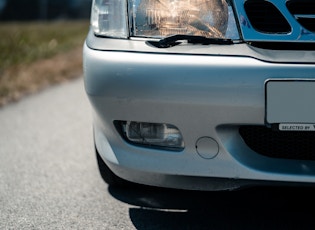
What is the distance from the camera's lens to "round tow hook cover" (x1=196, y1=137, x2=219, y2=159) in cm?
224

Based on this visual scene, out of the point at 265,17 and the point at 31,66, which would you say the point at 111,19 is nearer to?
the point at 265,17

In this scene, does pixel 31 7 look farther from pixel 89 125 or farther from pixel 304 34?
pixel 304 34

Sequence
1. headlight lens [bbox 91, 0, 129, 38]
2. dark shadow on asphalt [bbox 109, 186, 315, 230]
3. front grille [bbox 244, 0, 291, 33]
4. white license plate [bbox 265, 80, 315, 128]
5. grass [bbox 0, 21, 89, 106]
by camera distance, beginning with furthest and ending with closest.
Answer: grass [bbox 0, 21, 89, 106]
dark shadow on asphalt [bbox 109, 186, 315, 230]
headlight lens [bbox 91, 0, 129, 38]
front grille [bbox 244, 0, 291, 33]
white license plate [bbox 265, 80, 315, 128]

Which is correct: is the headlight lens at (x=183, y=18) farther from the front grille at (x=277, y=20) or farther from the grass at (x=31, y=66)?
the grass at (x=31, y=66)

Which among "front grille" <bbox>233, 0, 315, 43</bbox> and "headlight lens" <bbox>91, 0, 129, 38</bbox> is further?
"headlight lens" <bbox>91, 0, 129, 38</bbox>

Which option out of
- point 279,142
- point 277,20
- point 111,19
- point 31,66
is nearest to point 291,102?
point 279,142

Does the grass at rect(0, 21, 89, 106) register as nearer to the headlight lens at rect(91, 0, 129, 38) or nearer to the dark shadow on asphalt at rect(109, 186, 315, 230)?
the dark shadow on asphalt at rect(109, 186, 315, 230)

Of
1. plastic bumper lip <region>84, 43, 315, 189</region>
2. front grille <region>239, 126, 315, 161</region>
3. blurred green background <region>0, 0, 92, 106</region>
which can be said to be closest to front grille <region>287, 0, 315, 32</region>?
plastic bumper lip <region>84, 43, 315, 189</region>

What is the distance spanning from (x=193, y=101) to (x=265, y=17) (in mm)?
414

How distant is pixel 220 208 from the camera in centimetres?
277

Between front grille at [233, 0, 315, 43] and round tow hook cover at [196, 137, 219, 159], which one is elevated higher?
front grille at [233, 0, 315, 43]

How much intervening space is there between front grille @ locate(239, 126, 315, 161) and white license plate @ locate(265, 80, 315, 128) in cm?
11

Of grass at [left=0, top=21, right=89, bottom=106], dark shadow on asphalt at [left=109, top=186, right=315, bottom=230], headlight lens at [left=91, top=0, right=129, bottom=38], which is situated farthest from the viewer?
grass at [left=0, top=21, right=89, bottom=106]

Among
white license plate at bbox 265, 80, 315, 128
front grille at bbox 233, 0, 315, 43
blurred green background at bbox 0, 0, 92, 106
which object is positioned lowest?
blurred green background at bbox 0, 0, 92, 106
